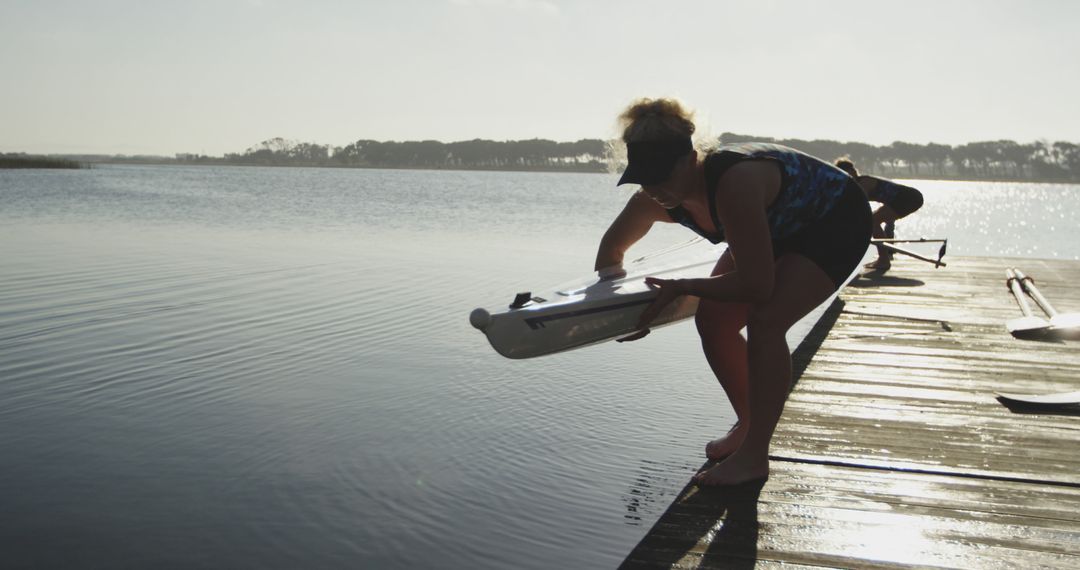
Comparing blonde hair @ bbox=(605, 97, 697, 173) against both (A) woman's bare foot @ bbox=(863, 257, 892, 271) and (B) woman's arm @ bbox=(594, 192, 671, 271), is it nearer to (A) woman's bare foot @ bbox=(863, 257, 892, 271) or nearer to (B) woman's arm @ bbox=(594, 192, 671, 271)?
(B) woman's arm @ bbox=(594, 192, 671, 271)

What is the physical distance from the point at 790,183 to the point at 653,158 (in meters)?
0.52

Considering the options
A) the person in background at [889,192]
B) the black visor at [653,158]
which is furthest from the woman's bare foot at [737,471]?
the person in background at [889,192]

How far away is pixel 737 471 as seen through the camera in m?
3.31

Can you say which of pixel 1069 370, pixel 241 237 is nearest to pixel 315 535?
pixel 1069 370

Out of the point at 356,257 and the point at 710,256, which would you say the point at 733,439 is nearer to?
Answer: the point at 710,256

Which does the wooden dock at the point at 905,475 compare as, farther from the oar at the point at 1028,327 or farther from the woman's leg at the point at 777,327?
the woman's leg at the point at 777,327

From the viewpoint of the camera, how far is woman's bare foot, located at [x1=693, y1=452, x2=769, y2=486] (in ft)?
10.8

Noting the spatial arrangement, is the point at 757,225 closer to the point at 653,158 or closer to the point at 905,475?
the point at 653,158

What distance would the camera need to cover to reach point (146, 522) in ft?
14.6

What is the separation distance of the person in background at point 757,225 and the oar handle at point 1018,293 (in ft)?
18.0

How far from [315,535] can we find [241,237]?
56.4ft

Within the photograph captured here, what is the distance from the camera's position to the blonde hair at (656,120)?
3.00 metres

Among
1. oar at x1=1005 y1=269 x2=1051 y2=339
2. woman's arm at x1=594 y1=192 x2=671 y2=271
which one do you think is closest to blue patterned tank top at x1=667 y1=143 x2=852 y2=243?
woman's arm at x1=594 y1=192 x2=671 y2=271

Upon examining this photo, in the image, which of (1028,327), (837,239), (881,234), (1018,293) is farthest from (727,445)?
(881,234)
